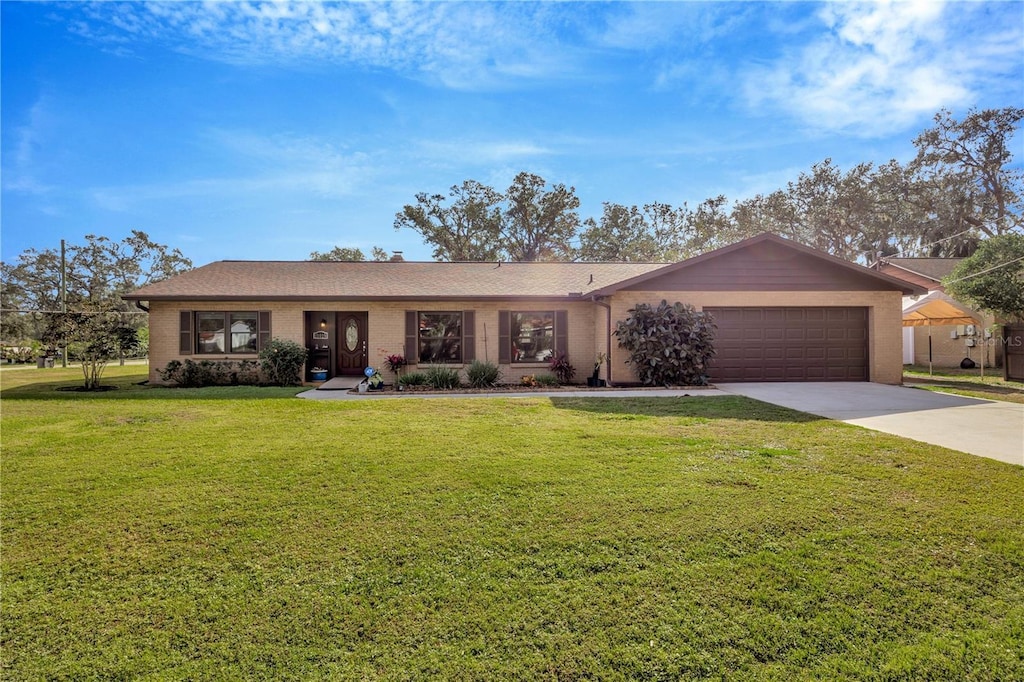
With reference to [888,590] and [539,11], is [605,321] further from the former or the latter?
[888,590]

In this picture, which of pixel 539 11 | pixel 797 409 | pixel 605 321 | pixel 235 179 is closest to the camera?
pixel 797 409

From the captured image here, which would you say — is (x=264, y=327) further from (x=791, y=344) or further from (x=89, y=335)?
(x=791, y=344)

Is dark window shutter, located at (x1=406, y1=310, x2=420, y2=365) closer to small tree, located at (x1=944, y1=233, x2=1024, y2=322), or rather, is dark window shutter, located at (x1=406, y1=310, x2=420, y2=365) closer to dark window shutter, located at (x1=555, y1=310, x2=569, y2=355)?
A: dark window shutter, located at (x1=555, y1=310, x2=569, y2=355)

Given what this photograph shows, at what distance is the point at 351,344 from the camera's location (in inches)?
577

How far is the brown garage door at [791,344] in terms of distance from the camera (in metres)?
13.0


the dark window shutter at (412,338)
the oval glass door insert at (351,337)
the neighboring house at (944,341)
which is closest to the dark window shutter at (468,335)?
the dark window shutter at (412,338)

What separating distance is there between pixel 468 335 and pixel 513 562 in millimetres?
10858

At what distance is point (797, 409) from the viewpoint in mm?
8391

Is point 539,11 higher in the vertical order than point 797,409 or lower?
higher

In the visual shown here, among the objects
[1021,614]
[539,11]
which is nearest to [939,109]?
[539,11]

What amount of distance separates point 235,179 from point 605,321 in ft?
48.2

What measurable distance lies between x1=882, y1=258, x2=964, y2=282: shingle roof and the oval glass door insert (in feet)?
84.7

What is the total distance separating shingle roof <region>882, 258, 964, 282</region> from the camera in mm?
23250

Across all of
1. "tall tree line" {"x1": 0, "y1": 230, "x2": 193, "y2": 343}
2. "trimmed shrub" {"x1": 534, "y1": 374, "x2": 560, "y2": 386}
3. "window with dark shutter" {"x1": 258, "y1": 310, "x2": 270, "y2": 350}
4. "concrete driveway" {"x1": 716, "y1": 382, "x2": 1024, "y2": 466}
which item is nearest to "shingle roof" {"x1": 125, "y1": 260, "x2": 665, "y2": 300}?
"window with dark shutter" {"x1": 258, "y1": 310, "x2": 270, "y2": 350}
